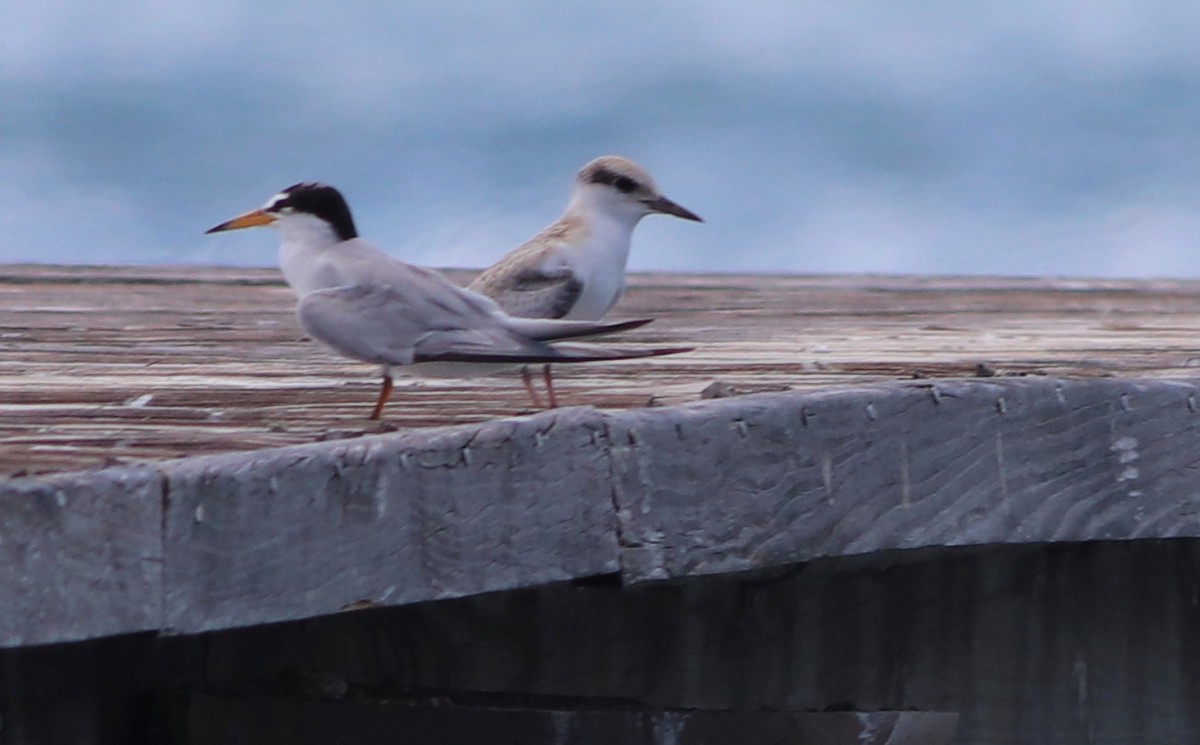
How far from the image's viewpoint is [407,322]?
3.57 m

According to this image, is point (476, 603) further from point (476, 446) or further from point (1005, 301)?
point (1005, 301)

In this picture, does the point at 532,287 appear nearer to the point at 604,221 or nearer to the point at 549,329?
the point at 604,221

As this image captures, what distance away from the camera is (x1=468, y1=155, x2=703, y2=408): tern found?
4812 millimetres

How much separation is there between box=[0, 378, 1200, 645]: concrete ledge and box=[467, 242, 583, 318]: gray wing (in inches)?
77.6

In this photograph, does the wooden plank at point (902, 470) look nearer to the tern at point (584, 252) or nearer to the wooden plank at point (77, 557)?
the wooden plank at point (77, 557)

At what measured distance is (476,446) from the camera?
236cm

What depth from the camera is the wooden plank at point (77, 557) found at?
80.3 inches

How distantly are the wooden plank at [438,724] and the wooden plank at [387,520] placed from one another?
359mm

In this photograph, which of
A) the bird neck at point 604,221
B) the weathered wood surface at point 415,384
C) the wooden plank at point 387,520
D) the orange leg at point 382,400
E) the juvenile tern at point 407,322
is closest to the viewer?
the wooden plank at point 387,520

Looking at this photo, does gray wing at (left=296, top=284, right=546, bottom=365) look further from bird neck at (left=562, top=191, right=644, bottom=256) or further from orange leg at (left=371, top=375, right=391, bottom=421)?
bird neck at (left=562, top=191, right=644, bottom=256)

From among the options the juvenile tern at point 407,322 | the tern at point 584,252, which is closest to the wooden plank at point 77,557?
the juvenile tern at point 407,322

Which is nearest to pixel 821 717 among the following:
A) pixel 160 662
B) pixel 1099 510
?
pixel 1099 510

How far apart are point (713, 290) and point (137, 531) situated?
702 cm

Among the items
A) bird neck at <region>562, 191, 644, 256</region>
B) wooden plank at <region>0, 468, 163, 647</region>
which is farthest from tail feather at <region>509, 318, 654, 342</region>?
bird neck at <region>562, 191, 644, 256</region>
